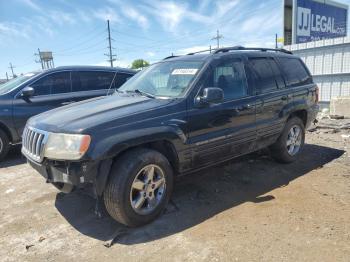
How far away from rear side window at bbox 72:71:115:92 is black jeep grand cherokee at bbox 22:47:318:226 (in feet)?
9.34

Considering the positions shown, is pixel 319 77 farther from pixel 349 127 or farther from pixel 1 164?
pixel 1 164

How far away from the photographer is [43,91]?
22.0 ft

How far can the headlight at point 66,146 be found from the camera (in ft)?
10.1

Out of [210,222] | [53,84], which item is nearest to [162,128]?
[210,222]

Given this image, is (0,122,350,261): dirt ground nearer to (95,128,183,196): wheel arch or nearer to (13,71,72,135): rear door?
(95,128,183,196): wheel arch

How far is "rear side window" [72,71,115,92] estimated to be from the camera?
7105mm

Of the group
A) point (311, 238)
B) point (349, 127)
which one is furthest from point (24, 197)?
point (349, 127)

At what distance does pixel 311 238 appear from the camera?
3154mm

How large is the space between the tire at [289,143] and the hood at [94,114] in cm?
252

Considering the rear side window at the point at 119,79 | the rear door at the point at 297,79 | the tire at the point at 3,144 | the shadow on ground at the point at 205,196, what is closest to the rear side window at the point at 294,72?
the rear door at the point at 297,79

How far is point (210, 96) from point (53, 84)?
4345mm

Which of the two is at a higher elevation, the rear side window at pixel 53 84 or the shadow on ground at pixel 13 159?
the rear side window at pixel 53 84

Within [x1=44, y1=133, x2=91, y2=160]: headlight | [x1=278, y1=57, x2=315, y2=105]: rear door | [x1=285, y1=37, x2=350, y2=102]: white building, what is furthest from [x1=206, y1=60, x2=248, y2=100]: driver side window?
[x1=285, y1=37, x2=350, y2=102]: white building

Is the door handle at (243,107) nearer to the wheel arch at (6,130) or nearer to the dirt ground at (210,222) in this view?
the dirt ground at (210,222)
